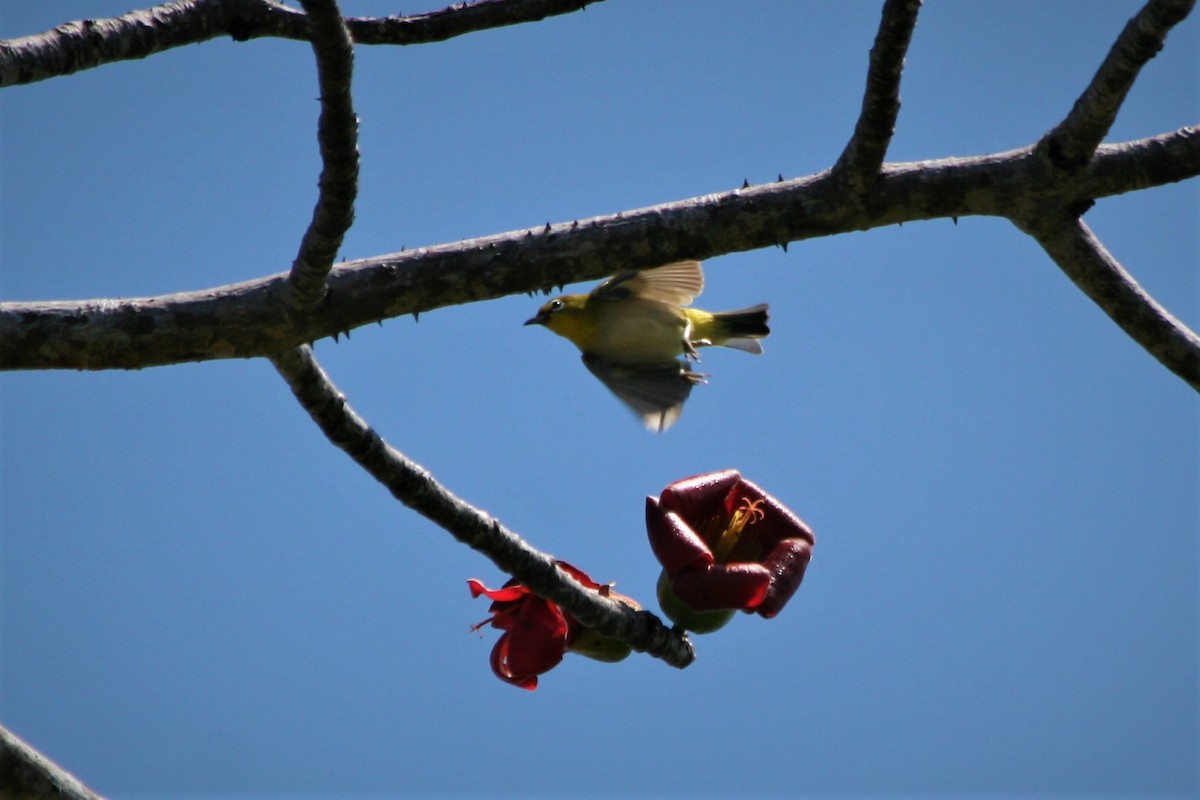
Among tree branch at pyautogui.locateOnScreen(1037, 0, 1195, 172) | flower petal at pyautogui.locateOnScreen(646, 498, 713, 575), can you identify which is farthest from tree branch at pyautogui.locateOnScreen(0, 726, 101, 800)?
tree branch at pyautogui.locateOnScreen(1037, 0, 1195, 172)

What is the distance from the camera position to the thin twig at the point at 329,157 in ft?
7.05

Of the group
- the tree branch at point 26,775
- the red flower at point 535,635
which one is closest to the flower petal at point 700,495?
the red flower at point 535,635

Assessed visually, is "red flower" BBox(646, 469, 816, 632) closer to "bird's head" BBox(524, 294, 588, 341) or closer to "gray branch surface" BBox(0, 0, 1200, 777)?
"gray branch surface" BBox(0, 0, 1200, 777)

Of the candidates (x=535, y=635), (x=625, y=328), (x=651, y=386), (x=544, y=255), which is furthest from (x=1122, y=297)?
(x=625, y=328)

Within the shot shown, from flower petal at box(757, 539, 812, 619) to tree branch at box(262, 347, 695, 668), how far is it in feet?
1.23

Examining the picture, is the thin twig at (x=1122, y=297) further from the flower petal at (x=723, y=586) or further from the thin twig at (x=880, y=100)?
the flower petal at (x=723, y=586)

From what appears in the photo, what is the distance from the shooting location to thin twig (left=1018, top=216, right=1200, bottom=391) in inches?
114

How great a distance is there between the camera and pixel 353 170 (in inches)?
94.4

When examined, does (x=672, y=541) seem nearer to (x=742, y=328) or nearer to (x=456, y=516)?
(x=456, y=516)

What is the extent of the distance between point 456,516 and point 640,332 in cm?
346

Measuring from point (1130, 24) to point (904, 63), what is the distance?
24.5 inches

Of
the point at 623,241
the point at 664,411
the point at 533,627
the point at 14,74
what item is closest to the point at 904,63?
the point at 623,241

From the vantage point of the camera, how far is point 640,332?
6.38 m

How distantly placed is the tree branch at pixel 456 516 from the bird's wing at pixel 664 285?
130 inches
